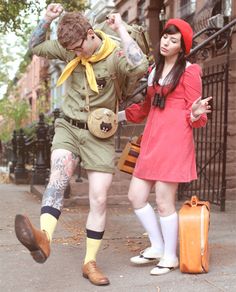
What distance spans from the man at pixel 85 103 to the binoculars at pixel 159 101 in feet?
1.02

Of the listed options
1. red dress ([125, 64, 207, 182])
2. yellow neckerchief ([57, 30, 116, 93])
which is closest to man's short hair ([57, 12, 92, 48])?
yellow neckerchief ([57, 30, 116, 93])

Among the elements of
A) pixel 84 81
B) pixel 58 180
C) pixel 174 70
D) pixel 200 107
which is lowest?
pixel 58 180

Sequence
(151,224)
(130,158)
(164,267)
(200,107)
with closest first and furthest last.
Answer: (200,107), (164,267), (151,224), (130,158)

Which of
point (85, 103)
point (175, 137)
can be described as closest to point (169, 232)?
point (175, 137)

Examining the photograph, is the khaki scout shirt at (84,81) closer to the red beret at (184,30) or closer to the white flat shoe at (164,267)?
the red beret at (184,30)

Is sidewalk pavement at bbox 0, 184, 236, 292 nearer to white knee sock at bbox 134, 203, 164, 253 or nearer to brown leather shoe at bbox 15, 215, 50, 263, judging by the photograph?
white knee sock at bbox 134, 203, 164, 253

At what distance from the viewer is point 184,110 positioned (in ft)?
12.6

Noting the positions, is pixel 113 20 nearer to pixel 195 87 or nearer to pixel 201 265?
pixel 195 87

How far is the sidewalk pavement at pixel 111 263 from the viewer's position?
364cm

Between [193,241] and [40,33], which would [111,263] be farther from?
[40,33]

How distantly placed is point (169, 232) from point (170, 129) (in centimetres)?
81

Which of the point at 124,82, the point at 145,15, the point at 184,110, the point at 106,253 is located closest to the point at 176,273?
the point at 106,253

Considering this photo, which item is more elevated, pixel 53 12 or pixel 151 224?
pixel 53 12

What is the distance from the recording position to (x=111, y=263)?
424cm
